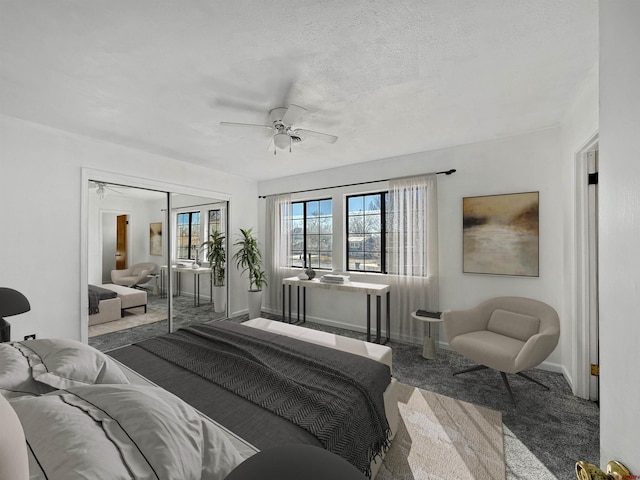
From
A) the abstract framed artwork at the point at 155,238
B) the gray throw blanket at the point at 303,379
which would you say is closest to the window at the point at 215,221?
the abstract framed artwork at the point at 155,238

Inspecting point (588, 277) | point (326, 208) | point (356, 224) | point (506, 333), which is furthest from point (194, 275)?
point (588, 277)

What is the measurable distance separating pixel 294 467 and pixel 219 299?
4.55 m

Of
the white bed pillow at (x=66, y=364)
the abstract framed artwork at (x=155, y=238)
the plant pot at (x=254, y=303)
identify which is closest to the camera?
the white bed pillow at (x=66, y=364)

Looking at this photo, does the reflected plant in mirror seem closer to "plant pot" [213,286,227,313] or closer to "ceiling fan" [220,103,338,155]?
"plant pot" [213,286,227,313]

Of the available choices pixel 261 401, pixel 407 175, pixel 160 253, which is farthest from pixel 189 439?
pixel 407 175

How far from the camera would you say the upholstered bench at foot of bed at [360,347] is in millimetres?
1863

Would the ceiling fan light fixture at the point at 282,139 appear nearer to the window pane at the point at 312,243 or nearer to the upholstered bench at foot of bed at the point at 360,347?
the upholstered bench at foot of bed at the point at 360,347

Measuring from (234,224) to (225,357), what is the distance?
3277mm

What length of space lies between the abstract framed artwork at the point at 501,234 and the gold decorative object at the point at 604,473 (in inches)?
121

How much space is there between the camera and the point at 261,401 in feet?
4.86

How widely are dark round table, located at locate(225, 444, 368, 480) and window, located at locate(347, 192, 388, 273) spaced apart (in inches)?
150

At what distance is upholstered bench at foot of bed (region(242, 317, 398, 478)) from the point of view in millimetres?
1863

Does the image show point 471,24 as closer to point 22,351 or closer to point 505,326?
point 505,326

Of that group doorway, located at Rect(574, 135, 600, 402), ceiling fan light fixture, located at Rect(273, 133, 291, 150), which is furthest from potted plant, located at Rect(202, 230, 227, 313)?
doorway, located at Rect(574, 135, 600, 402)
